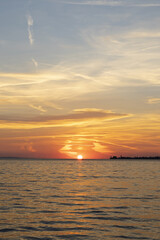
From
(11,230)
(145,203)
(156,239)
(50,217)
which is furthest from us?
(145,203)

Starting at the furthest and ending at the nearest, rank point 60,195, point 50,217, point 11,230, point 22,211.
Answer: point 60,195 < point 22,211 < point 50,217 < point 11,230

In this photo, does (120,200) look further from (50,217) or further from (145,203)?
(50,217)

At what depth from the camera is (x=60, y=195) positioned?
34.6 meters

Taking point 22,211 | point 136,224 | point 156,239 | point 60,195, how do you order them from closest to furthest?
1. point 156,239
2. point 136,224
3. point 22,211
4. point 60,195

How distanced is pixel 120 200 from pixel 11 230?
591 inches

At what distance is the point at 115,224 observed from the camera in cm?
2094

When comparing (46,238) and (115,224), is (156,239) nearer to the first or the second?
(115,224)

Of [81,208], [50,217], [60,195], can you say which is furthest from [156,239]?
[60,195]

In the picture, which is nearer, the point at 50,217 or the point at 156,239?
the point at 156,239

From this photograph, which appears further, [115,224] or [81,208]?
[81,208]

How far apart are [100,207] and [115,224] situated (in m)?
6.29

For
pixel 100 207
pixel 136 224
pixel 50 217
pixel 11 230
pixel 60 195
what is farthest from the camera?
pixel 60 195

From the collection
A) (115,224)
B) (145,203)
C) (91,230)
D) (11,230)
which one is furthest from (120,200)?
(11,230)

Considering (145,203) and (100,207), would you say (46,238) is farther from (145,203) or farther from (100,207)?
(145,203)
